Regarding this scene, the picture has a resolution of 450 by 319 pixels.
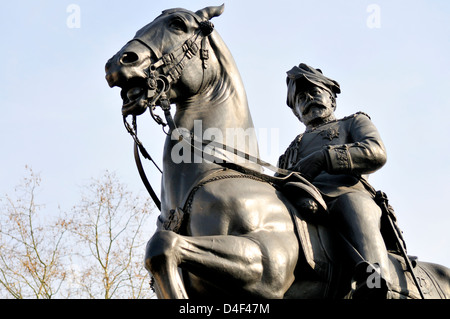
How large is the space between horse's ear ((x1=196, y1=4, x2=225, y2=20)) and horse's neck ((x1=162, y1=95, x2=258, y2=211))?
0.73 m

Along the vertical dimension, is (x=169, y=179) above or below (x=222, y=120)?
below

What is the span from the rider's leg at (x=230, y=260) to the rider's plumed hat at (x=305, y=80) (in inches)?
80.4

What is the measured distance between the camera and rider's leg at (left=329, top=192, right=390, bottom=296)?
4918mm

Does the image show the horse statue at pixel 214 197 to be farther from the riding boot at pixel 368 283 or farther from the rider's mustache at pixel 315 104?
the rider's mustache at pixel 315 104

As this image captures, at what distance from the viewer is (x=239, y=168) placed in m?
4.85

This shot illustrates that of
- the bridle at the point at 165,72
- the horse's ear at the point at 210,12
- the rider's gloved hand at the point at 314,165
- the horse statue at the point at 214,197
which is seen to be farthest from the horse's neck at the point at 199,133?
the horse's ear at the point at 210,12

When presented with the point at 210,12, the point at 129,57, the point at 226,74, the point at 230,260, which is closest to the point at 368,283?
the point at 230,260

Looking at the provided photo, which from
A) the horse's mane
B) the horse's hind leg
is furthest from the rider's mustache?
the horse's hind leg

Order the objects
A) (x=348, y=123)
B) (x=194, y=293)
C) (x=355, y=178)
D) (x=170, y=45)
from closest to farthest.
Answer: (x=194, y=293)
(x=170, y=45)
(x=355, y=178)
(x=348, y=123)

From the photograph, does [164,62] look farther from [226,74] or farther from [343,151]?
[343,151]
